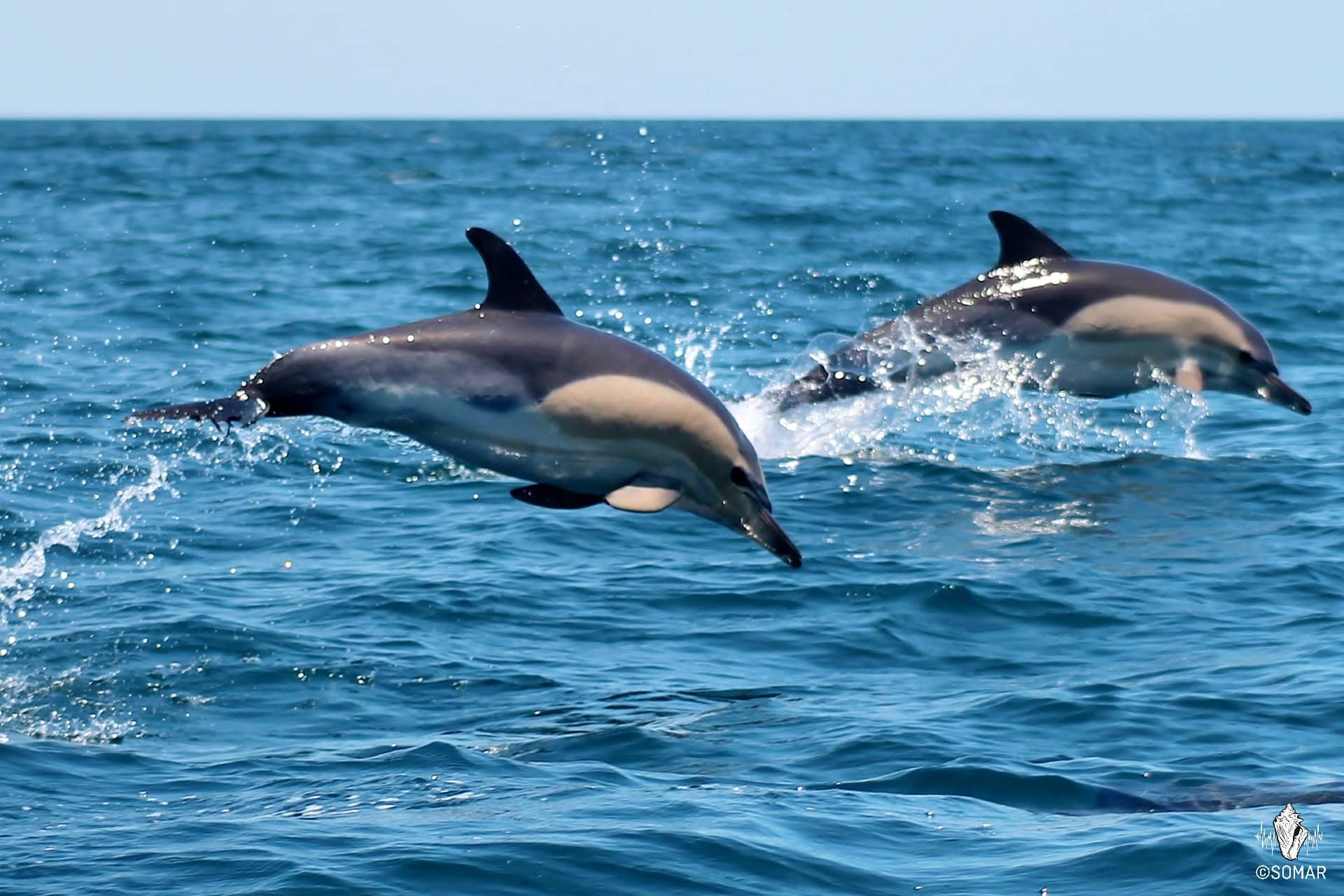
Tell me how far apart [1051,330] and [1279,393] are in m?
1.77

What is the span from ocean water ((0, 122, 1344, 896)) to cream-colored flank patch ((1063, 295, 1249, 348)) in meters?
0.93

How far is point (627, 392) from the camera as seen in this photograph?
6.48m

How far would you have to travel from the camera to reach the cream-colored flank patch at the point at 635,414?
6.41 meters

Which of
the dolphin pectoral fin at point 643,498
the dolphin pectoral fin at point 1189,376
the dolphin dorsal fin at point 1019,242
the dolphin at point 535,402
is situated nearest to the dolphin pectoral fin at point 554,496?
the dolphin at point 535,402

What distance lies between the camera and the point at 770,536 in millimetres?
6793

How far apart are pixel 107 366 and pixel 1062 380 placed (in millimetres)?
8580

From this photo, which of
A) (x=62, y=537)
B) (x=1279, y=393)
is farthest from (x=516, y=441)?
(x=1279, y=393)

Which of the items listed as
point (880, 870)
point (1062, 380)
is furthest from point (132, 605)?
point (1062, 380)

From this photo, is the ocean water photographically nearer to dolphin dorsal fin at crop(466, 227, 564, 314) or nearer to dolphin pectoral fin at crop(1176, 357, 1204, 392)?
dolphin pectoral fin at crop(1176, 357, 1204, 392)

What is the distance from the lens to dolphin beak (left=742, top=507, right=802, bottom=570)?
6766 millimetres

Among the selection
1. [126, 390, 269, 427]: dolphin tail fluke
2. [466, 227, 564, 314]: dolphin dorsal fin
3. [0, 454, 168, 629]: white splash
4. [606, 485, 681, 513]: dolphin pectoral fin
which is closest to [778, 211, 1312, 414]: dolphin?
[0, 454, 168, 629]: white splash

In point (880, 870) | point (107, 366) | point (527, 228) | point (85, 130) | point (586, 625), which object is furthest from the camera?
→ point (85, 130)

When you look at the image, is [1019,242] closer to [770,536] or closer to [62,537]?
[770,536]

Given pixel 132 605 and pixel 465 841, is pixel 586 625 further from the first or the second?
pixel 465 841
